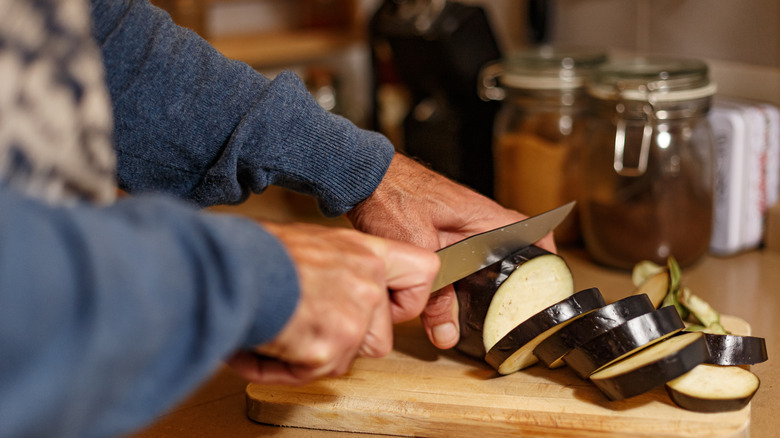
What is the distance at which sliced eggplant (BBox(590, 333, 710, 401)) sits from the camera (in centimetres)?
83

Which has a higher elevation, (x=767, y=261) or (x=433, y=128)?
(x=433, y=128)

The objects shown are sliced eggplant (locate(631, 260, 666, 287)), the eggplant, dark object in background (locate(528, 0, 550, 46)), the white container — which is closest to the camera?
the eggplant

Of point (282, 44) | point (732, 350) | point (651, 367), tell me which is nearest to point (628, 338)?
point (651, 367)

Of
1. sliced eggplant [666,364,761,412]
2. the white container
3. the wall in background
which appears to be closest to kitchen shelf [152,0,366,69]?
the wall in background

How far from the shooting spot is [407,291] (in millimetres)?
805

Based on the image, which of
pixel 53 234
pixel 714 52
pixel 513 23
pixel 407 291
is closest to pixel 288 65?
pixel 513 23

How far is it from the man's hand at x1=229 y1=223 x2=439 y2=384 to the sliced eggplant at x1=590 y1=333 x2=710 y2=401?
0.26 meters

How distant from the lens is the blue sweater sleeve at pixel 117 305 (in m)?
0.44

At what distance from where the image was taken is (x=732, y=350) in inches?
36.5

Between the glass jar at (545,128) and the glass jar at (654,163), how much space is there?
11 cm

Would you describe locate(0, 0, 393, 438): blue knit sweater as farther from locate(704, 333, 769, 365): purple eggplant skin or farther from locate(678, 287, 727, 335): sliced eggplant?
locate(678, 287, 727, 335): sliced eggplant

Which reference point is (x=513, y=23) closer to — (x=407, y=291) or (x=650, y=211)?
(x=650, y=211)

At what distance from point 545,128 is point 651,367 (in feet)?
2.63

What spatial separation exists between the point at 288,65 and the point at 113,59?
1.60m
